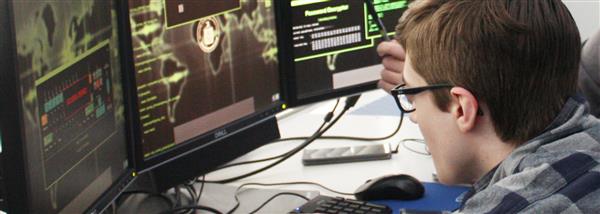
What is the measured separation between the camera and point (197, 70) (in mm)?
1882

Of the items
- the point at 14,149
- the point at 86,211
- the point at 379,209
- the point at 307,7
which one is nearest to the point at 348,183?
the point at 379,209

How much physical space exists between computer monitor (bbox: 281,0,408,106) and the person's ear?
2.54 ft

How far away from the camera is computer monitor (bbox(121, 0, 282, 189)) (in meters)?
1.76

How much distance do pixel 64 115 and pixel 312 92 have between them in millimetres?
906

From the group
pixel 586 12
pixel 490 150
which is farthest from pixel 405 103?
pixel 586 12

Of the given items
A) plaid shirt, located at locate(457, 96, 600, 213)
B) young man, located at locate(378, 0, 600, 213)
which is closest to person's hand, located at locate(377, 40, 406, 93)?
young man, located at locate(378, 0, 600, 213)

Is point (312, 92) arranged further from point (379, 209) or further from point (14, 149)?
point (14, 149)

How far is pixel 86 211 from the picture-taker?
4.99 ft

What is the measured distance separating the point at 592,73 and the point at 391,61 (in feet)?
1.45

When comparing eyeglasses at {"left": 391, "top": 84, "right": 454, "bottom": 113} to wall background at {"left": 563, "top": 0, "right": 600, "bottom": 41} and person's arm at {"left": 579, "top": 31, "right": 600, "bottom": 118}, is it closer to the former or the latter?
person's arm at {"left": 579, "top": 31, "right": 600, "bottom": 118}

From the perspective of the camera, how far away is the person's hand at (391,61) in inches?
86.2

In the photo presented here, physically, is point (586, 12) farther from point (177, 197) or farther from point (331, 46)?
point (177, 197)

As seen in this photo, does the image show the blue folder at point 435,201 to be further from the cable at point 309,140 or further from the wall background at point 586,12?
the wall background at point 586,12

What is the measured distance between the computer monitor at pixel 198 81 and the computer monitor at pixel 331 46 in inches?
2.2
